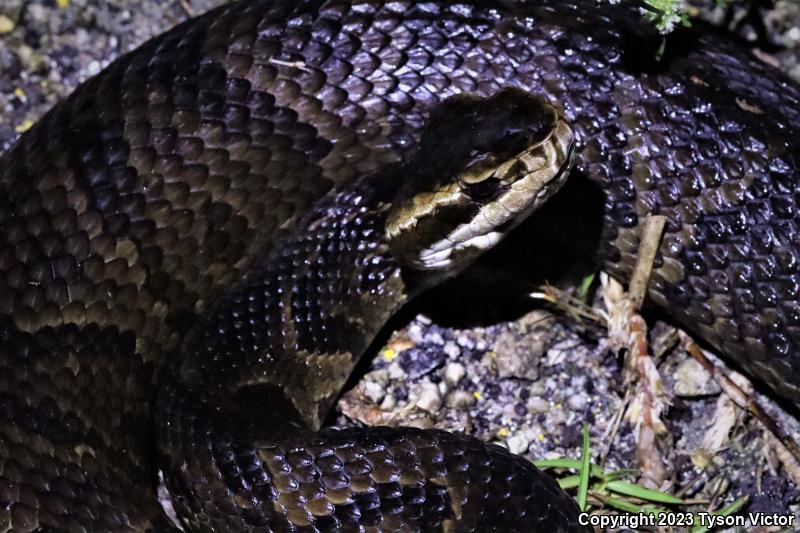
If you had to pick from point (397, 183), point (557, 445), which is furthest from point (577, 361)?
point (397, 183)

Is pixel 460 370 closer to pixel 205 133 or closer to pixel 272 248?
pixel 272 248

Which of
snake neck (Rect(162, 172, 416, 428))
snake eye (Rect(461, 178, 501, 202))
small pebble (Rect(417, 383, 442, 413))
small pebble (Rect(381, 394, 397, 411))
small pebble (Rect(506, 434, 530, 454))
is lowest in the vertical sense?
small pebble (Rect(506, 434, 530, 454))

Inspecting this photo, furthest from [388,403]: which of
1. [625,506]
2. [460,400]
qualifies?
[625,506]

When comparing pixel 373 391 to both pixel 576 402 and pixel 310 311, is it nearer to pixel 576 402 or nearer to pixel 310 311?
pixel 310 311

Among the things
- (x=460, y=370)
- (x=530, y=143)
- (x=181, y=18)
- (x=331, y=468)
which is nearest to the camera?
(x=331, y=468)

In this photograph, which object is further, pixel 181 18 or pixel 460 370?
pixel 181 18

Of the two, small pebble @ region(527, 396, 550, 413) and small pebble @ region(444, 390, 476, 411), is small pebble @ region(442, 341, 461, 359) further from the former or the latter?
small pebble @ region(527, 396, 550, 413)

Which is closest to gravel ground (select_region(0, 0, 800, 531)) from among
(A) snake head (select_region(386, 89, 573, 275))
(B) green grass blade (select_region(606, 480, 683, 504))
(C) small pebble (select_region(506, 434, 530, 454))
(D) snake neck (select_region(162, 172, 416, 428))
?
(C) small pebble (select_region(506, 434, 530, 454))
